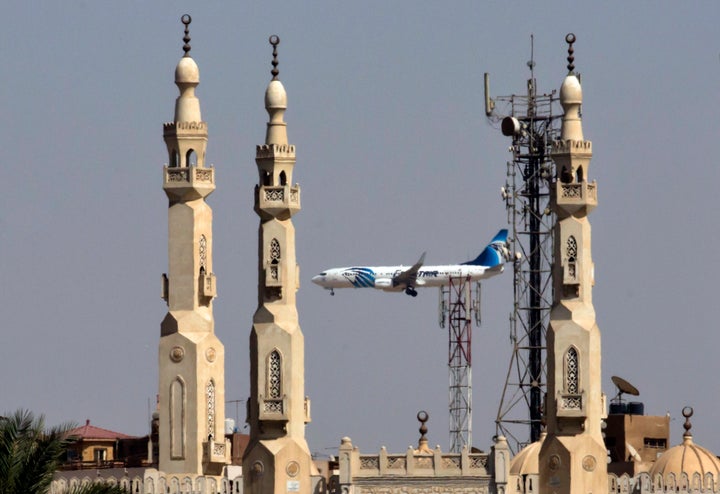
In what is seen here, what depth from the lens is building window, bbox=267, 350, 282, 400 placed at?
88.1 metres

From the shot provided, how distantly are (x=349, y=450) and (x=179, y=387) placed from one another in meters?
5.87

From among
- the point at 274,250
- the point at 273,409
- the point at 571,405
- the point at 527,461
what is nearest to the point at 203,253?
the point at 274,250

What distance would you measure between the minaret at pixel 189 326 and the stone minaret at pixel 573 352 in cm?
1045

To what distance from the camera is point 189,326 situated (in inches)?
3538

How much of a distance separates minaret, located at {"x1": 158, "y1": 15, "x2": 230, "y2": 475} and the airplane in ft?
234

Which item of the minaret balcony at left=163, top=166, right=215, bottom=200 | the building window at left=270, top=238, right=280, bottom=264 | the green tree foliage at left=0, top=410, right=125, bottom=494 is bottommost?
the green tree foliage at left=0, top=410, right=125, bottom=494

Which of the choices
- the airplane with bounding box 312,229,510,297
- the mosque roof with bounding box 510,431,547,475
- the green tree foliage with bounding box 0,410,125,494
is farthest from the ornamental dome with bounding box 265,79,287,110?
the airplane with bounding box 312,229,510,297

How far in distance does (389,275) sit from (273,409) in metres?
87.0

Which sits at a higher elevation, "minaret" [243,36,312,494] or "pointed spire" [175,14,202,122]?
"pointed spire" [175,14,202,122]

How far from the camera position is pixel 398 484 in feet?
288

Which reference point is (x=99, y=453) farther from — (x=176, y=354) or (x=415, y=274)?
(x=415, y=274)

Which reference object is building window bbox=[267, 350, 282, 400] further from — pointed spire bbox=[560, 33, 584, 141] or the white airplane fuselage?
the white airplane fuselage

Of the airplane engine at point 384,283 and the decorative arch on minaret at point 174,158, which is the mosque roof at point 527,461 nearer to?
the decorative arch on minaret at point 174,158

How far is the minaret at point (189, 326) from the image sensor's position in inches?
3514
